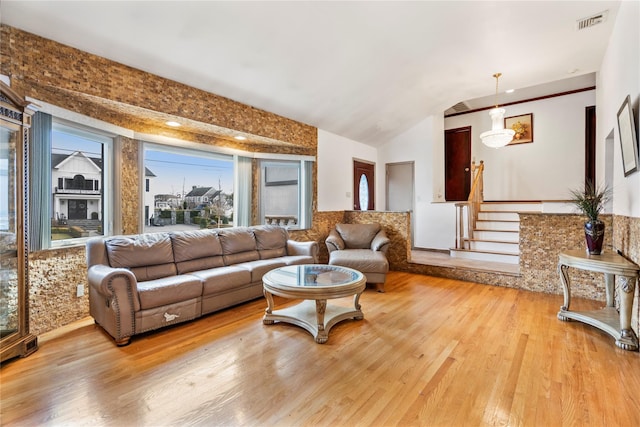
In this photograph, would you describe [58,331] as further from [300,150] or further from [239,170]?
[300,150]

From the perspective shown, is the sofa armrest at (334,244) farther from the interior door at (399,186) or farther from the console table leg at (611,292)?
the console table leg at (611,292)

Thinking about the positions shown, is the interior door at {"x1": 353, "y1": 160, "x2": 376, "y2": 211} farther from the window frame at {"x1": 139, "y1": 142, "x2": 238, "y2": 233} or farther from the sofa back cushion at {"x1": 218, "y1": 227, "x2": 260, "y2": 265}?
the sofa back cushion at {"x1": 218, "y1": 227, "x2": 260, "y2": 265}

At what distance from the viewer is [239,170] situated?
4930mm

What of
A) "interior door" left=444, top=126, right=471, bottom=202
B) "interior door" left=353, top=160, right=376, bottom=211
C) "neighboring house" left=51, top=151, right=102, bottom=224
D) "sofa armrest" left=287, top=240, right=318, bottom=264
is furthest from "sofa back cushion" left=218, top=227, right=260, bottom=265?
"interior door" left=444, top=126, right=471, bottom=202

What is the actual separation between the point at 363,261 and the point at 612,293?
2692mm

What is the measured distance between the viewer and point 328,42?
3.31 meters

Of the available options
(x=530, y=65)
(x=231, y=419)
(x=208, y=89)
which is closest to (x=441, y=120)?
(x=530, y=65)

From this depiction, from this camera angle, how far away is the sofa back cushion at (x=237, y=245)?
394cm

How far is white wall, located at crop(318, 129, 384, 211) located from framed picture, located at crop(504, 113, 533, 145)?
3.29 meters

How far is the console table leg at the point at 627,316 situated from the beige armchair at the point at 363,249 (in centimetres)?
228

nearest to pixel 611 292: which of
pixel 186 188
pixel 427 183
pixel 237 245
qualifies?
pixel 427 183

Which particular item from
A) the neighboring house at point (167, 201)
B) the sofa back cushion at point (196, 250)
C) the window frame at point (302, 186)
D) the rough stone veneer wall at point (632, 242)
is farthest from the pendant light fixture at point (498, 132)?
the neighboring house at point (167, 201)

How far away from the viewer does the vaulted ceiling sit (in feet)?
8.52

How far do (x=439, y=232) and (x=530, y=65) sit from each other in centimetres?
325
